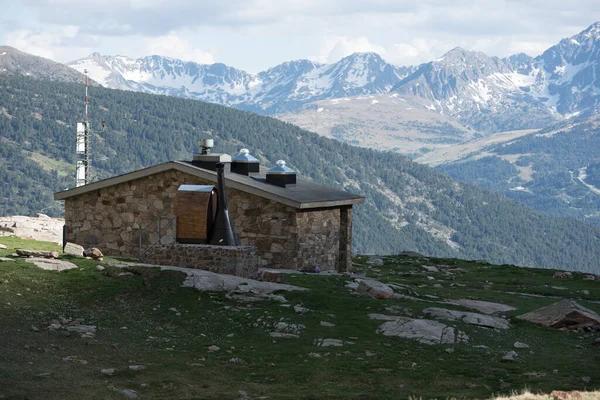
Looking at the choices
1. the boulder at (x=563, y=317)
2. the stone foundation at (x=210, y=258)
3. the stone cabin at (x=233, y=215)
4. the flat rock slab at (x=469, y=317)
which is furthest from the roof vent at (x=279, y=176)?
the boulder at (x=563, y=317)

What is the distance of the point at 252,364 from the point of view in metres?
20.0

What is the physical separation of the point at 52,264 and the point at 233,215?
13.4 m

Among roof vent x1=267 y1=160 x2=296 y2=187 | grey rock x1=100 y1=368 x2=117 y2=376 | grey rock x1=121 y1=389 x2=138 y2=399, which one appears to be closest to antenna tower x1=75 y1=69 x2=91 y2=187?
roof vent x1=267 y1=160 x2=296 y2=187

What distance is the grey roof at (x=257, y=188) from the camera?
125 ft

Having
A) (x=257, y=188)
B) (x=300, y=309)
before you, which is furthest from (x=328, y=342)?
(x=257, y=188)

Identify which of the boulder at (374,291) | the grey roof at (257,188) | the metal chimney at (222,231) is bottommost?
the boulder at (374,291)

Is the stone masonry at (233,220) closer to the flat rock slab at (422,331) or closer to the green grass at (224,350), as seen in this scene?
the green grass at (224,350)

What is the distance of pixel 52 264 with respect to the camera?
2648 centimetres

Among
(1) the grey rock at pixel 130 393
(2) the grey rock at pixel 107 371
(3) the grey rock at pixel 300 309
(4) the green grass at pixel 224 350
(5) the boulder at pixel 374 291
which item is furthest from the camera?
(5) the boulder at pixel 374 291

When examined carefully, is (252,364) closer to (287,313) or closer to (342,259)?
(287,313)

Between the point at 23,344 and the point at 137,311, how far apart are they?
466 cm

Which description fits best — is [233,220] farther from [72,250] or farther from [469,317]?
[469,317]

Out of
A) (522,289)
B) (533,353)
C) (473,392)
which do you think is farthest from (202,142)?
(473,392)

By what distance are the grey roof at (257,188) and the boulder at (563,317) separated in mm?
11881
